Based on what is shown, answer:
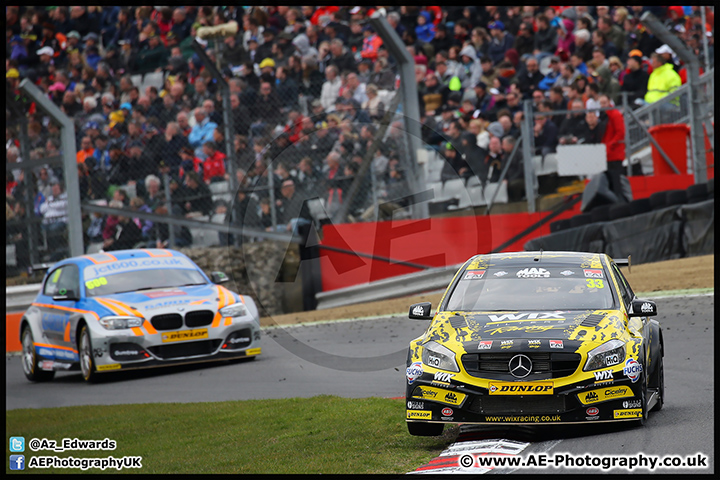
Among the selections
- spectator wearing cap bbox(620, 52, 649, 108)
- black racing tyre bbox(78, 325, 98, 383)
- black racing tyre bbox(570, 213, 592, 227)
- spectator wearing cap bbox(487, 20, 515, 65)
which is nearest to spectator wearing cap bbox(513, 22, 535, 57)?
spectator wearing cap bbox(487, 20, 515, 65)

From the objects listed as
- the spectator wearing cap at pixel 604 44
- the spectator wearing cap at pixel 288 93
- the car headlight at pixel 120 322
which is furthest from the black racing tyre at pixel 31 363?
the spectator wearing cap at pixel 604 44

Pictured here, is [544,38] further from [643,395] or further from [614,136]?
[643,395]

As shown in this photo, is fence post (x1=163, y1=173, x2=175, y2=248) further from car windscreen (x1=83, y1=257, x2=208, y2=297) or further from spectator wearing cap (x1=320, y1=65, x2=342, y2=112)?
car windscreen (x1=83, y1=257, x2=208, y2=297)

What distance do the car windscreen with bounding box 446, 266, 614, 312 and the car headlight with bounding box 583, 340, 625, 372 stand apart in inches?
28.3

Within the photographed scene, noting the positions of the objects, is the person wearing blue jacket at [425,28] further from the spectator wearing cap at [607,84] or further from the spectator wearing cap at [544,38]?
the spectator wearing cap at [607,84]

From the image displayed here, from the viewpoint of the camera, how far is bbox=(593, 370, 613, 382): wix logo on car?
6.45 m

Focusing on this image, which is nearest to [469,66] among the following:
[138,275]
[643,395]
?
[138,275]

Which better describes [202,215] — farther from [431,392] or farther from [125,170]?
[431,392]

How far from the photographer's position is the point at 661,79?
1684 cm

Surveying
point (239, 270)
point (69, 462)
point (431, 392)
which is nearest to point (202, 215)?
point (239, 270)

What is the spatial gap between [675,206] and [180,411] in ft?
30.2

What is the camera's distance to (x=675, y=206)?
15195mm

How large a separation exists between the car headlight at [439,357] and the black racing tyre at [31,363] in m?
7.81

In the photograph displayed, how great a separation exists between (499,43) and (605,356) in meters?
13.0
